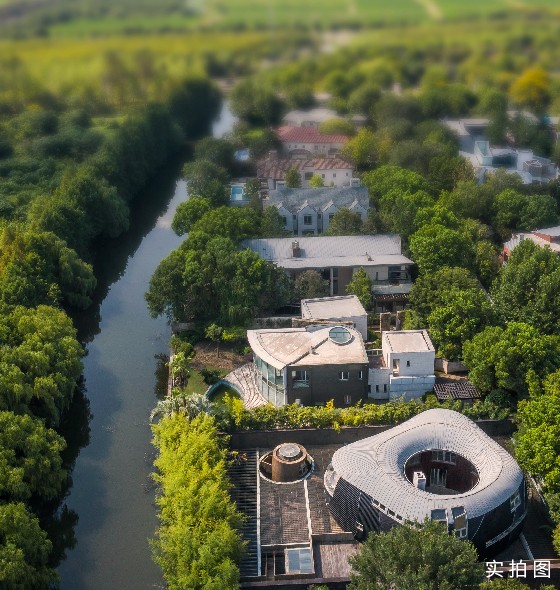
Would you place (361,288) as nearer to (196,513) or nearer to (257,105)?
(196,513)

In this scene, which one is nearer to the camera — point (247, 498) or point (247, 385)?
point (247, 498)

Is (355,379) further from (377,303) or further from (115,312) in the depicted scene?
(115,312)

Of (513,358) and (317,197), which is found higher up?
(513,358)

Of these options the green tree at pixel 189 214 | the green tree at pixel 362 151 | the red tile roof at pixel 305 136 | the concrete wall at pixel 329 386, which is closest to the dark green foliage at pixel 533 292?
the concrete wall at pixel 329 386

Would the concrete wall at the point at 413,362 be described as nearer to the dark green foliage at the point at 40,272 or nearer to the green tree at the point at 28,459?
the green tree at the point at 28,459

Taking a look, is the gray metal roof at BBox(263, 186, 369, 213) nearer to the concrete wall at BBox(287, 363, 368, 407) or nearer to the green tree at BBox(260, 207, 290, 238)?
the green tree at BBox(260, 207, 290, 238)

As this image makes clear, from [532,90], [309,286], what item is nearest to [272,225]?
[309,286]

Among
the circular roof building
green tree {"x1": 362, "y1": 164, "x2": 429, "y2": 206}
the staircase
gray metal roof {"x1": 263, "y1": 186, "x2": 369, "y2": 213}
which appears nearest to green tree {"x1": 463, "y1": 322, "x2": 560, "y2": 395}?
the circular roof building
